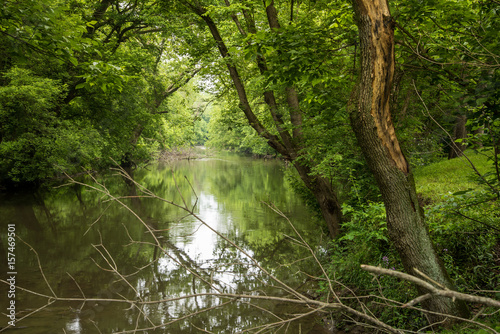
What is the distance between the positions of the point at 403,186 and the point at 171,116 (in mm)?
19862

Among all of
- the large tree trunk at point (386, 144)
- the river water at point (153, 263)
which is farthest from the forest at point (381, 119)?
the river water at point (153, 263)

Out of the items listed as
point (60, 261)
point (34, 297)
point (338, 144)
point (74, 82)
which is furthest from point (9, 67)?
point (338, 144)

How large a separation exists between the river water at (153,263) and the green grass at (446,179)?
9.02ft

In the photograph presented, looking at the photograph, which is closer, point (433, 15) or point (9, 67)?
point (433, 15)

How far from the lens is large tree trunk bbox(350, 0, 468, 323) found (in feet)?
9.13

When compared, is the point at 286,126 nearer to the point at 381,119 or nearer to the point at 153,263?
the point at 153,263

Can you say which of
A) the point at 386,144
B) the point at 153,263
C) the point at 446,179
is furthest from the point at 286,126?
the point at 386,144

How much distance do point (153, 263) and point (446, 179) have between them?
6.51 meters

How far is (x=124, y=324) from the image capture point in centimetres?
491

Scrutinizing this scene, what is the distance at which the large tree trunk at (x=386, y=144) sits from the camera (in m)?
2.78

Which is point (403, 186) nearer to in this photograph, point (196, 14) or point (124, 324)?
point (124, 324)

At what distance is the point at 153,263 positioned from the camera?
6.03m

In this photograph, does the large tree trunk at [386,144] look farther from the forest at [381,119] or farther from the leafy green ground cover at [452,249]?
the leafy green ground cover at [452,249]

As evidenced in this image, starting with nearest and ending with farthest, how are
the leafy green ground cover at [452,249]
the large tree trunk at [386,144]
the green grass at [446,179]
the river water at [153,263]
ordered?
the large tree trunk at [386,144], the leafy green ground cover at [452,249], the river water at [153,263], the green grass at [446,179]
